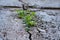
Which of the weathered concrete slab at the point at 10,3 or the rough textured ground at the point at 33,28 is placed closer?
the rough textured ground at the point at 33,28

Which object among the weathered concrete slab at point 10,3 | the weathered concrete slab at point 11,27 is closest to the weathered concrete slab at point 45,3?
the weathered concrete slab at point 10,3

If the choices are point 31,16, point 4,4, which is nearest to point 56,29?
point 31,16

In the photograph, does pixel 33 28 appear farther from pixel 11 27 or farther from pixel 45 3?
pixel 45 3

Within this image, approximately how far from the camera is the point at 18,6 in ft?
6.73

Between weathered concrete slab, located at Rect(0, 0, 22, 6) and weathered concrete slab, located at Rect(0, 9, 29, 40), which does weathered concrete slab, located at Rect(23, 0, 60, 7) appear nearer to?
weathered concrete slab, located at Rect(0, 0, 22, 6)

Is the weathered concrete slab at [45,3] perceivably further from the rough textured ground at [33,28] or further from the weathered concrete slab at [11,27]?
the weathered concrete slab at [11,27]

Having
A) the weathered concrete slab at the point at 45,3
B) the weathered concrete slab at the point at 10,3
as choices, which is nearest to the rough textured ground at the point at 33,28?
the weathered concrete slab at the point at 10,3

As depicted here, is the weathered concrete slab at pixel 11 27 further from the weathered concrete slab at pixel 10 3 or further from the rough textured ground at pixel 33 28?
the weathered concrete slab at pixel 10 3

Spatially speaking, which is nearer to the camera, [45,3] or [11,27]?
[11,27]

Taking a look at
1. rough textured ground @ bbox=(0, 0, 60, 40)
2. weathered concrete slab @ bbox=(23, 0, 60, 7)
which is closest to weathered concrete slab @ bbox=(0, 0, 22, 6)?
rough textured ground @ bbox=(0, 0, 60, 40)

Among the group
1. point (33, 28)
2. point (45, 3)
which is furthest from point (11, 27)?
point (45, 3)

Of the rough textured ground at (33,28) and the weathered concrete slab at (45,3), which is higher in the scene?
the weathered concrete slab at (45,3)

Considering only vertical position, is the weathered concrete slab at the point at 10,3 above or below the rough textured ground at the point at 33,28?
above

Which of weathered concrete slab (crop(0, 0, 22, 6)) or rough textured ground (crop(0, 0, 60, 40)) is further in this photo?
weathered concrete slab (crop(0, 0, 22, 6))
